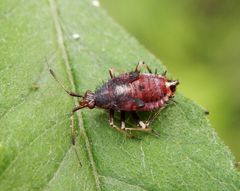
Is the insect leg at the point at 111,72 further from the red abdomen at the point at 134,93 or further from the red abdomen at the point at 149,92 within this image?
the red abdomen at the point at 149,92

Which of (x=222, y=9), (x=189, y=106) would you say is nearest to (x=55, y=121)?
(x=189, y=106)

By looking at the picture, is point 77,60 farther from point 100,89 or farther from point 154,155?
point 154,155

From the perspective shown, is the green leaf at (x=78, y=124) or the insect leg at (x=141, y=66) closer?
the green leaf at (x=78, y=124)

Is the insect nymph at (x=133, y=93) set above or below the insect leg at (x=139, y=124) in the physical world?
above

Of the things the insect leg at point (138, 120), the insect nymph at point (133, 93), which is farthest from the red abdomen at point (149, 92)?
the insect leg at point (138, 120)

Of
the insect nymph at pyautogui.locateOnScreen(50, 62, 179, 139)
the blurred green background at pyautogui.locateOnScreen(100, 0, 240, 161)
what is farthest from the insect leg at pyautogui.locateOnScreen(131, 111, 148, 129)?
the blurred green background at pyautogui.locateOnScreen(100, 0, 240, 161)

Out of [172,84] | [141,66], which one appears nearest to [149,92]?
[172,84]
